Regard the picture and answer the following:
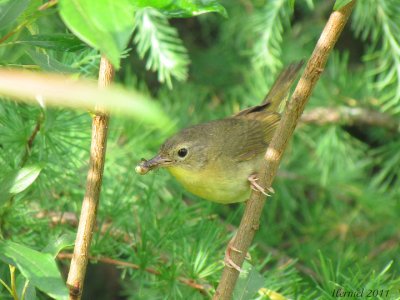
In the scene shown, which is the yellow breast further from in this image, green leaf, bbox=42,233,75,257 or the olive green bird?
green leaf, bbox=42,233,75,257

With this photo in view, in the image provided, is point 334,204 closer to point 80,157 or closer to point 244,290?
point 80,157

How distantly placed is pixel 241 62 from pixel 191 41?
285 millimetres

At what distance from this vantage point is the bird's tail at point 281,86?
8.25 feet

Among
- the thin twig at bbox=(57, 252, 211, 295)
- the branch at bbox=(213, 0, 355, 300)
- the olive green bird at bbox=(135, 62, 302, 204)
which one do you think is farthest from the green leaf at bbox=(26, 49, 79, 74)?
the olive green bird at bbox=(135, 62, 302, 204)

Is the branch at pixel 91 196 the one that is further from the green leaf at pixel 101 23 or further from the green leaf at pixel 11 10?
the green leaf at pixel 101 23

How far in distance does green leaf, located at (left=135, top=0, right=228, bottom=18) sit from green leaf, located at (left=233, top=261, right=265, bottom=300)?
20.6 inches

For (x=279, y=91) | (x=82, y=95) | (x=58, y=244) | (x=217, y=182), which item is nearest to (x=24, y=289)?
(x=58, y=244)

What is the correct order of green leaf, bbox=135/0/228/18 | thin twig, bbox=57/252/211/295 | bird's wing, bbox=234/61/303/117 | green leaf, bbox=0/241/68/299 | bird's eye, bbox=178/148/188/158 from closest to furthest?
green leaf, bbox=0/241/68/299
green leaf, bbox=135/0/228/18
thin twig, bbox=57/252/211/295
bird's eye, bbox=178/148/188/158
bird's wing, bbox=234/61/303/117

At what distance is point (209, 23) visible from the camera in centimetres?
319

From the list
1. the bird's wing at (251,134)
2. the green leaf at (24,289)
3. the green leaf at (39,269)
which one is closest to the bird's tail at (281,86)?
the bird's wing at (251,134)

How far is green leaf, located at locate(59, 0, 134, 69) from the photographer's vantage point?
69cm

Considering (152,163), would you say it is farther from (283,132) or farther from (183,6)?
(183,6)

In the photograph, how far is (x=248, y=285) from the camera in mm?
1279

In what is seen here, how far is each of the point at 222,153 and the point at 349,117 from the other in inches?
24.8
